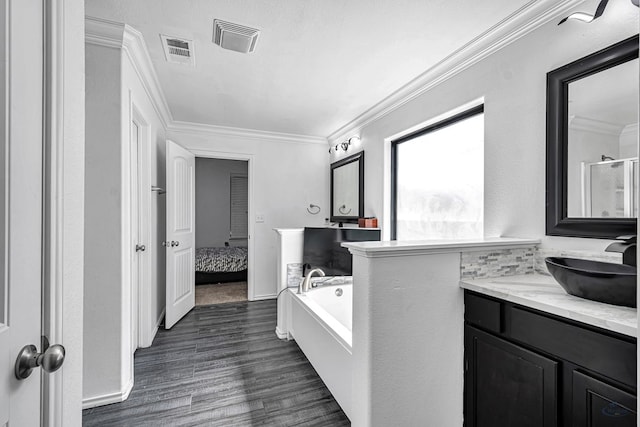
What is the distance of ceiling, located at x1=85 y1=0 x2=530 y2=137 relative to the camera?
1.68 meters

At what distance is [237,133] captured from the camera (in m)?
4.08

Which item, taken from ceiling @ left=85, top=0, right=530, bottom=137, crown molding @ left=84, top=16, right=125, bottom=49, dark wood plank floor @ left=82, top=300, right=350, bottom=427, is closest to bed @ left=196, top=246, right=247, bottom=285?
dark wood plank floor @ left=82, top=300, right=350, bottom=427

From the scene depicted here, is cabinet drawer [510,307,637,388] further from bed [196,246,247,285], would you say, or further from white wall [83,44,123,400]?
bed [196,246,247,285]

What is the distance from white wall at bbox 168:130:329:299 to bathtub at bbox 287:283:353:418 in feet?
4.91

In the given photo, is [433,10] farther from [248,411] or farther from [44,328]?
[248,411]

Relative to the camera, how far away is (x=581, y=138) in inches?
58.9

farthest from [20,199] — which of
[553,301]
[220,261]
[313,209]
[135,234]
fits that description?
[220,261]

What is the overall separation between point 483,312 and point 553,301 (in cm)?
31

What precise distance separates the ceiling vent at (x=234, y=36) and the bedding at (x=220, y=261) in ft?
11.3

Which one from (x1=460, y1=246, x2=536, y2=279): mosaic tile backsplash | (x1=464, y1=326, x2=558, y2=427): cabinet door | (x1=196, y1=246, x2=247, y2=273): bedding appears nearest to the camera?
(x1=464, y1=326, x2=558, y2=427): cabinet door

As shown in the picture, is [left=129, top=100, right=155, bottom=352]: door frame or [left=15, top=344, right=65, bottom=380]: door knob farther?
[left=129, top=100, right=155, bottom=352]: door frame

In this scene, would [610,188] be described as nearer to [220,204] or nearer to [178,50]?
[178,50]

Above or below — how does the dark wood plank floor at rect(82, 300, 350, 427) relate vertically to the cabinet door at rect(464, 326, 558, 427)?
below

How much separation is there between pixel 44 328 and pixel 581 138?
87.1 inches
